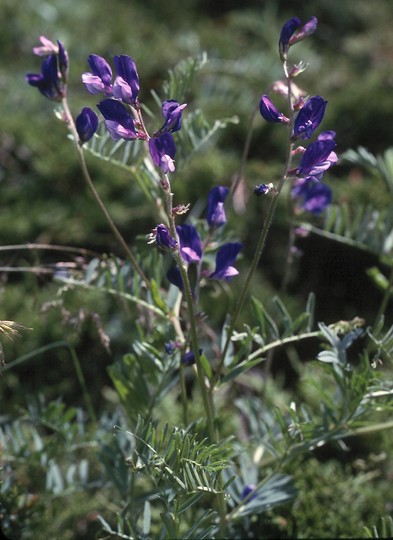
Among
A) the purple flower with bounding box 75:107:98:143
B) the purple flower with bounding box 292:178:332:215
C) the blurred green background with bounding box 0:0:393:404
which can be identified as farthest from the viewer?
the blurred green background with bounding box 0:0:393:404

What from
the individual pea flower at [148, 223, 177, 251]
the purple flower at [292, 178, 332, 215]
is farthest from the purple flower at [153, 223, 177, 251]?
the purple flower at [292, 178, 332, 215]

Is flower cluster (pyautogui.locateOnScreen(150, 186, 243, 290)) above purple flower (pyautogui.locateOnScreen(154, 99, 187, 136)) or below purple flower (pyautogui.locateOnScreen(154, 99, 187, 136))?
below

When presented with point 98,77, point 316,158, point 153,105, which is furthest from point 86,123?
point 153,105

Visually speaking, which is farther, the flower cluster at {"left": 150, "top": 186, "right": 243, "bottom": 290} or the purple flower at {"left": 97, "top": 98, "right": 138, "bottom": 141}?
the flower cluster at {"left": 150, "top": 186, "right": 243, "bottom": 290}

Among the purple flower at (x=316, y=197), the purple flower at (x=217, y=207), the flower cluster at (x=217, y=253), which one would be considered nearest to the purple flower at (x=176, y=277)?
the flower cluster at (x=217, y=253)

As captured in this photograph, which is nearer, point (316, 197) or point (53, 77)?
point (53, 77)

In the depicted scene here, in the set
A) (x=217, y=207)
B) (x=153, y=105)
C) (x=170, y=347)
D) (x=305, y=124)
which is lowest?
(x=170, y=347)

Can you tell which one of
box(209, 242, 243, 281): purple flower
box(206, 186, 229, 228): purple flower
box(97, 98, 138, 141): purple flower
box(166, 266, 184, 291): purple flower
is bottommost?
box(166, 266, 184, 291): purple flower

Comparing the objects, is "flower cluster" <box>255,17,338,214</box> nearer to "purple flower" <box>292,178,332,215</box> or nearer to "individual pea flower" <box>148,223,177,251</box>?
"individual pea flower" <box>148,223,177,251</box>

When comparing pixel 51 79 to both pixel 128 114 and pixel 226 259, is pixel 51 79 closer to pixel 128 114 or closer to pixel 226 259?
pixel 128 114
